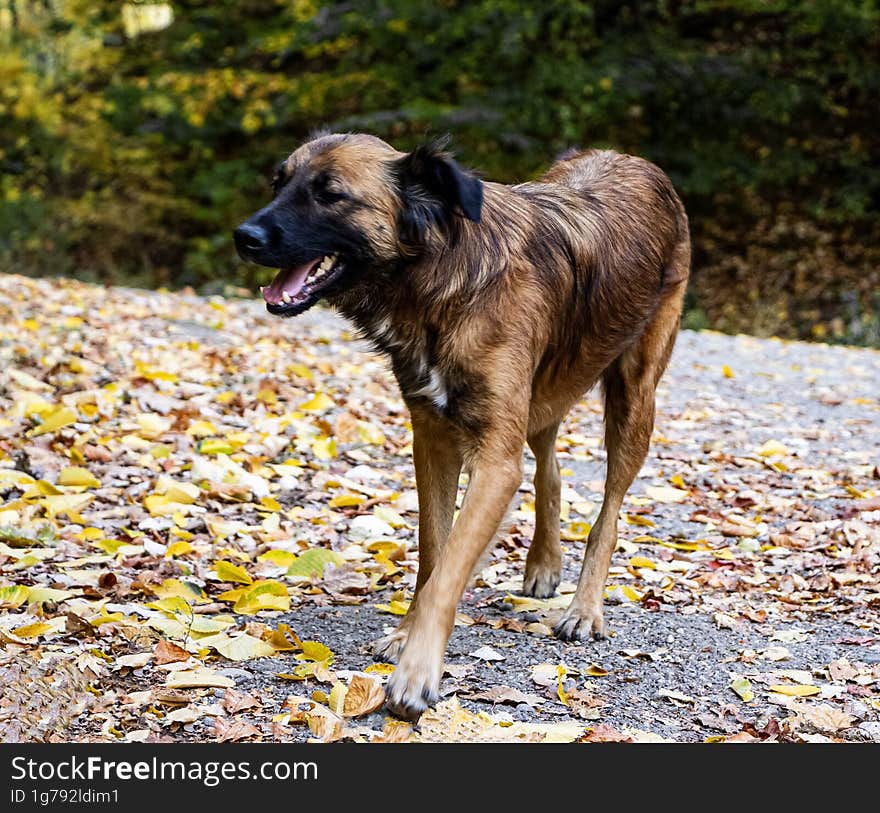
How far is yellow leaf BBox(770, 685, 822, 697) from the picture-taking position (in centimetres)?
385

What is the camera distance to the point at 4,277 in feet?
37.6

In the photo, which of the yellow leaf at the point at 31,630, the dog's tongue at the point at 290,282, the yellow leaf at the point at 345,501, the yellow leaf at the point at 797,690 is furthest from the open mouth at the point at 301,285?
the yellow leaf at the point at 345,501

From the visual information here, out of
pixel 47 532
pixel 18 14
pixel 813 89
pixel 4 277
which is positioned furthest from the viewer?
pixel 18 14

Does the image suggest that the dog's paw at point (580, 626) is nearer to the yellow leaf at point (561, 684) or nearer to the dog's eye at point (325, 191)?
the yellow leaf at point (561, 684)

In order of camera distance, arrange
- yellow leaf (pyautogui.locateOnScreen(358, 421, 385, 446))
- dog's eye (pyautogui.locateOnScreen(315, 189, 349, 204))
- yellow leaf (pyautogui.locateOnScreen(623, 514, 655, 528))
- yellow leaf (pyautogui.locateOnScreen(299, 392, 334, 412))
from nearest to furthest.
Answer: dog's eye (pyautogui.locateOnScreen(315, 189, 349, 204))
yellow leaf (pyautogui.locateOnScreen(623, 514, 655, 528))
yellow leaf (pyautogui.locateOnScreen(358, 421, 385, 446))
yellow leaf (pyautogui.locateOnScreen(299, 392, 334, 412))

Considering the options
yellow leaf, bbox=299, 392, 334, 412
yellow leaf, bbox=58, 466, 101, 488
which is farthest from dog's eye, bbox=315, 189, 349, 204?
yellow leaf, bbox=299, 392, 334, 412

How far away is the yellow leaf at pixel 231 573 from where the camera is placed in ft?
15.2

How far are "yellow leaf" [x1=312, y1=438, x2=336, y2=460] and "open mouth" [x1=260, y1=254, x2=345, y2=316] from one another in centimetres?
281

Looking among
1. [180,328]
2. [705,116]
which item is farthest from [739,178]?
[180,328]

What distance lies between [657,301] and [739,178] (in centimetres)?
1400

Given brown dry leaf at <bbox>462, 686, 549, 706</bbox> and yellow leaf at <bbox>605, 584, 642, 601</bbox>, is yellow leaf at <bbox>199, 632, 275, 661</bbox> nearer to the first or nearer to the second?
brown dry leaf at <bbox>462, 686, 549, 706</bbox>

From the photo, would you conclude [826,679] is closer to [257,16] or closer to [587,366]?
[587,366]

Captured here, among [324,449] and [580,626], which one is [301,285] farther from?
[324,449]

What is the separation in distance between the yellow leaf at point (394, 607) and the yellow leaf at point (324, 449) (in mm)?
2066
